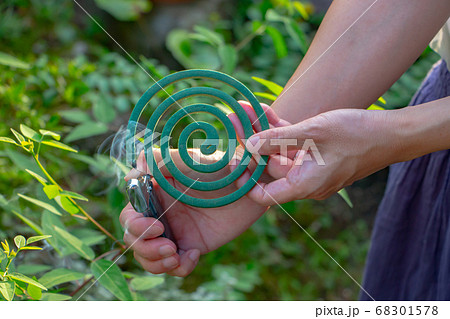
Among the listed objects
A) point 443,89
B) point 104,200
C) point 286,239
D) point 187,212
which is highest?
point 443,89

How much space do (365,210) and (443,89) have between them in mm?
1159

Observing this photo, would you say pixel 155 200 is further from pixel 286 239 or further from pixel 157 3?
pixel 157 3

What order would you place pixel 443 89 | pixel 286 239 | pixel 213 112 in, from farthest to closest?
pixel 286 239 → pixel 443 89 → pixel 213 112

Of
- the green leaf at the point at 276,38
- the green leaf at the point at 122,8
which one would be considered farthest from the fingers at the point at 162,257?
the green leaf at the point at 122,8

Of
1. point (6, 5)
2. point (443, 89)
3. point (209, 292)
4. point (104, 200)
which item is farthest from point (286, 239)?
point (6, 5)

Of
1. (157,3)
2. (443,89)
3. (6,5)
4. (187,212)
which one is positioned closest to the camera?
(187,212)

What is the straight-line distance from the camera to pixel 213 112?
71 centimetres

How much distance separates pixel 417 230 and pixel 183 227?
531 mm

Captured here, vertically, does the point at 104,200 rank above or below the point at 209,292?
above

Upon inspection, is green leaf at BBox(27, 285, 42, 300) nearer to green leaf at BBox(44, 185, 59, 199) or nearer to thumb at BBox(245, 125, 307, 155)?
green leaf at BBox(44, 185, 59, 199)

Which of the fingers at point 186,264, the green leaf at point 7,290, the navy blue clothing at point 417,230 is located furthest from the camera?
the navy blue clothing at point 417,230

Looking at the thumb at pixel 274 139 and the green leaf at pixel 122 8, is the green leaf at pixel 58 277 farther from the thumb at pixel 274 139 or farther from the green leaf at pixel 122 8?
the green leaf at pixel 122 8

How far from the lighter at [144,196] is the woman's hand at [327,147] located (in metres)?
0.15

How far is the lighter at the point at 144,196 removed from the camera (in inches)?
26.9
